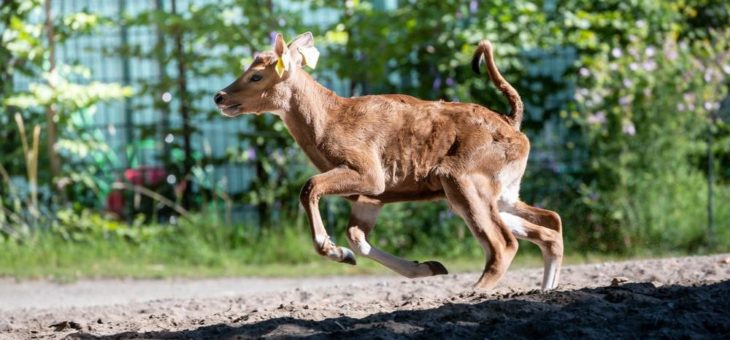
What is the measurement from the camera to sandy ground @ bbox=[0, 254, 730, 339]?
462 centimetres

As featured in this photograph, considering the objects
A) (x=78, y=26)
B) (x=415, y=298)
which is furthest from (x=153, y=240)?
(x=415, y=298)

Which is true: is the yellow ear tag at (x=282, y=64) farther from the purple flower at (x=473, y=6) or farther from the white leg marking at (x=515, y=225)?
the purple flower at (x=473, y=6)

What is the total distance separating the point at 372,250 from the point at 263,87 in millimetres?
1191

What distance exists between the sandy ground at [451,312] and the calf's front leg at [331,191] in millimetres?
322

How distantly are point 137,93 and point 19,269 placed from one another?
306 cm

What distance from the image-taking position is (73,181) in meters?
13.6

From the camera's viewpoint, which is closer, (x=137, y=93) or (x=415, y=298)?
(x=415, y=298)

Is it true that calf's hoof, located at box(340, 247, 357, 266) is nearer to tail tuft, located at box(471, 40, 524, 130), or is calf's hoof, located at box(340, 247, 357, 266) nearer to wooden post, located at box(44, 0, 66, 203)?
tail tuft, located at box(471, 40, 524, 130)

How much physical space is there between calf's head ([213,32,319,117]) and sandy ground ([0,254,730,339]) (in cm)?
123

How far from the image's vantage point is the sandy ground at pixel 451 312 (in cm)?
462

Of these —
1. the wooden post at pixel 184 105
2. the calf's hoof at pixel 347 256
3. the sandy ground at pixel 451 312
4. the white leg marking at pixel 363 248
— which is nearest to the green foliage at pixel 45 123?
the wooden post at pixel 184 105

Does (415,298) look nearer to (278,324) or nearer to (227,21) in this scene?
(278,324)

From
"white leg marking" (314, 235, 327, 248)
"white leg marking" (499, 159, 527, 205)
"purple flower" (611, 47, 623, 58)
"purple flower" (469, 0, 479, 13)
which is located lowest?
"white leg marking" (314, 235, 327, 248)

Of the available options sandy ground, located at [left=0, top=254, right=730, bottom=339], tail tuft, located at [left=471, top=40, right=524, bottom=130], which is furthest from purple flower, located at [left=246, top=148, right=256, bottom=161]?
tail tuft, located at [left=471, top=40, right=524, bottom=130]
